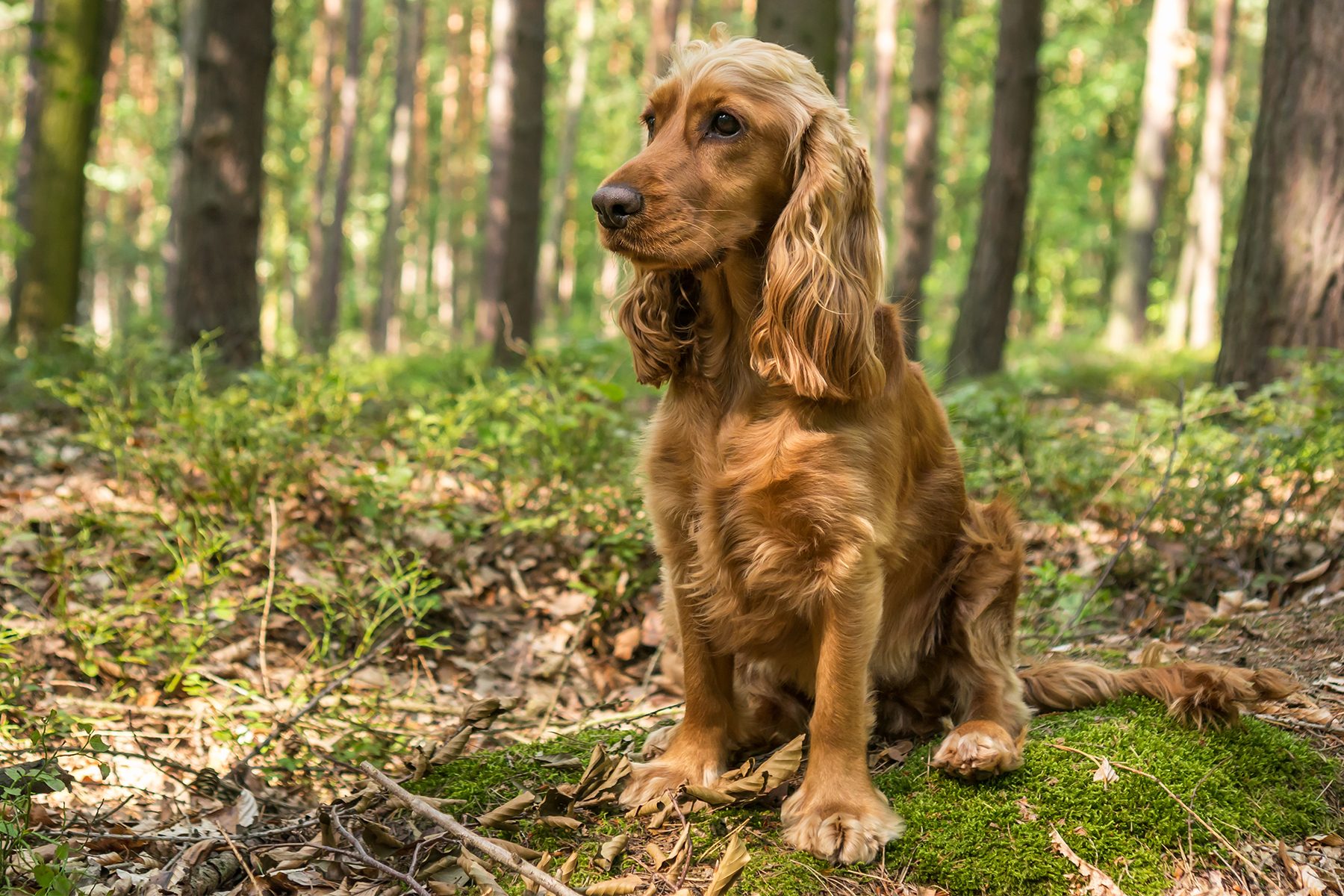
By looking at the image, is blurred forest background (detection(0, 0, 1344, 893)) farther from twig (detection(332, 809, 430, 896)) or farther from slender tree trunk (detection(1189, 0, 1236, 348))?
slender tree trunk (detection(1189, 0, 1236, 348))

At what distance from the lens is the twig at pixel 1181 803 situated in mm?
2412

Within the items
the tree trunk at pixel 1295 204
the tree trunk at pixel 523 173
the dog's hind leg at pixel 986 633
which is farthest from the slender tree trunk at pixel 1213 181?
the dog's hind leg at pixel 986 633

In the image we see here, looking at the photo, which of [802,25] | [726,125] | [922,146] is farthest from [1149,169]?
[726,125]

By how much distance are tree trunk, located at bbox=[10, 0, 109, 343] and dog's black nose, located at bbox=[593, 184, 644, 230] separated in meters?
8.10

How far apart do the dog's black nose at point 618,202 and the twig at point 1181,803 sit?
172 centimetres

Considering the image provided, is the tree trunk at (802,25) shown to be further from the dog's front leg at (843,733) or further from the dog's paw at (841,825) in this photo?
the dog's paw at (841,825)

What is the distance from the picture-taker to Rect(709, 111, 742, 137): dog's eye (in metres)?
2.52

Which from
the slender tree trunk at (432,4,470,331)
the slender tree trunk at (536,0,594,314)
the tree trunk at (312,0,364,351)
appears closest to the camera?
the tree trunk at (312,0,364,351)

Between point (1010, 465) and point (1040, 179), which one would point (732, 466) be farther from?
point (1040, 179)

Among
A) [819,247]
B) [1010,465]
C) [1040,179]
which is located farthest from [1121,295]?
[819,247]

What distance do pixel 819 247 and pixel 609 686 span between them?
2.27 m

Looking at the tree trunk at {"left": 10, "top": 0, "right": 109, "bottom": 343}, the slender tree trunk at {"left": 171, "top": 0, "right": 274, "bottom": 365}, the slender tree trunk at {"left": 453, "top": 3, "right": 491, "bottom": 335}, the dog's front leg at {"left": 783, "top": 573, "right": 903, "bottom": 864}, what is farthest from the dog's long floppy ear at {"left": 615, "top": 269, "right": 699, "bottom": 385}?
the slender tree trunk at {"left": 453, "top": 3, "right": 491, "bottom": 335}

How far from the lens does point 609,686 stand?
13.5 feet

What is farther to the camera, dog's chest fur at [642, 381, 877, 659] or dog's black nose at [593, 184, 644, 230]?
dog's chest fur at [642, 381, 877, 659]
